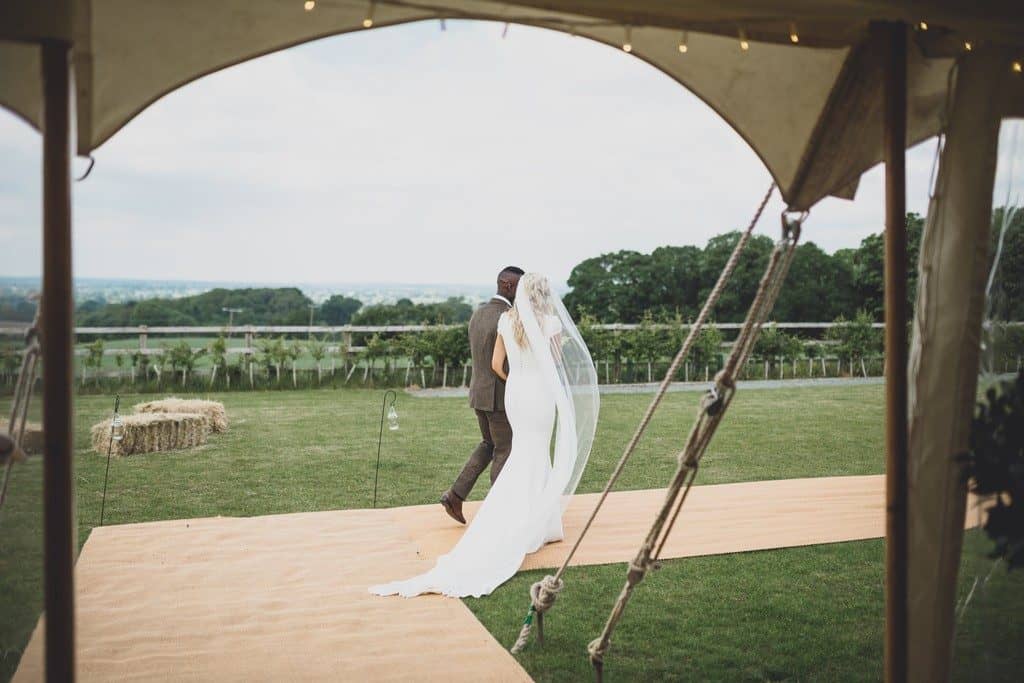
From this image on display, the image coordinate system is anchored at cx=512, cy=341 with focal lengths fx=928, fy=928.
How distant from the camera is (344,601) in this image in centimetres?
452

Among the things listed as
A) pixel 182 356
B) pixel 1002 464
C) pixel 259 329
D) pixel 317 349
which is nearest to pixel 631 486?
pixel 1002 464

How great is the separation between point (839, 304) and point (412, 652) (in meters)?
21.2

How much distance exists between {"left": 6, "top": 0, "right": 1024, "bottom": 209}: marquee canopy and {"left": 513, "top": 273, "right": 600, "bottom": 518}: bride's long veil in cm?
238

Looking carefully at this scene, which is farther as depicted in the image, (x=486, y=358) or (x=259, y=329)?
(x=259, y=329)

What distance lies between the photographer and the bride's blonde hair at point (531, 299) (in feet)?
18.0

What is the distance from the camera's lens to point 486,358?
5.93 meters

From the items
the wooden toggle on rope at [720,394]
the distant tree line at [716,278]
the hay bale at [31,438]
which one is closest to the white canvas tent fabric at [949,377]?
the wooden toggle on rope at [720,394]

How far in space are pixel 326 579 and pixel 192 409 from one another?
5.73 metres

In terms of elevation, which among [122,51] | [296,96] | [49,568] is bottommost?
[49,568]

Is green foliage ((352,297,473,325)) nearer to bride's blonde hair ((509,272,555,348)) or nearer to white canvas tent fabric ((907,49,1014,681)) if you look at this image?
bride's blonde hair ((509,272,555,348))

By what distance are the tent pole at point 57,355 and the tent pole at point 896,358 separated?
2.15 metres

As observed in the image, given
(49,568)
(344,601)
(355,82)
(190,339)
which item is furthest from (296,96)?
(49,568)

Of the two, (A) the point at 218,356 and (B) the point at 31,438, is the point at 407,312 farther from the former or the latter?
(B) the point at 31,438

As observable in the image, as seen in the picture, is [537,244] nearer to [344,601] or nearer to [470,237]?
[470,237]
